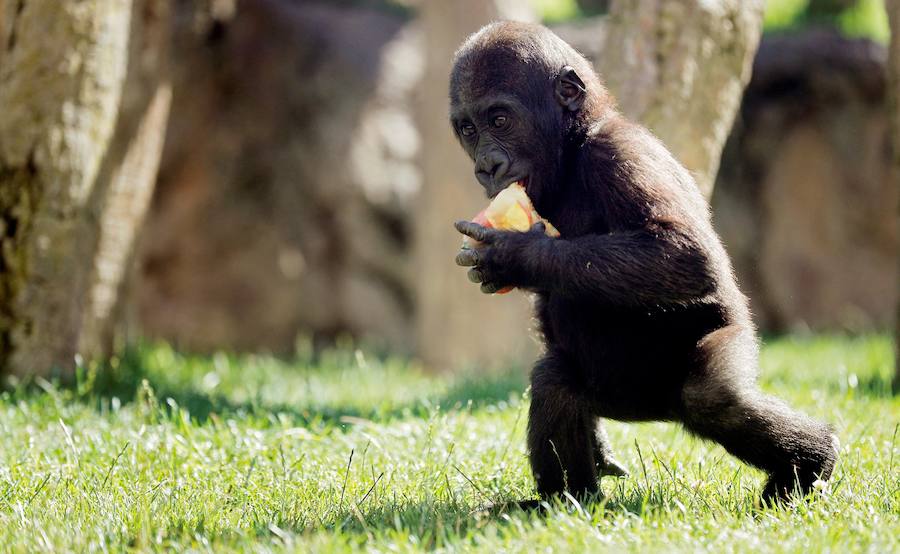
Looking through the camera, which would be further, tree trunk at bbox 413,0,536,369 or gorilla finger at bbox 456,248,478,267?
tree trunk at bbox 413,0,536,369

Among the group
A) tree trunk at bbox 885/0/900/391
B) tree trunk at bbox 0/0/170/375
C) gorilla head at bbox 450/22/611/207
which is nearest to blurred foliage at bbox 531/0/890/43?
tree trunk at bbox 885/0/900/391

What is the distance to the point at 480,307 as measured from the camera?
35.8 ft

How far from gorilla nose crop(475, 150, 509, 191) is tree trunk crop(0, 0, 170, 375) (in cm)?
315

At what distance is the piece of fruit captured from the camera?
430 cm

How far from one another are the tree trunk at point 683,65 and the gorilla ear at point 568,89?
1497 millimetres

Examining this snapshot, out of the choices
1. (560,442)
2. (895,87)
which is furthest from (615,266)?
(895,87)

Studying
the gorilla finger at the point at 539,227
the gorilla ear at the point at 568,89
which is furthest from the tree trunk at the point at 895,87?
the gorilla finger at the point at 539,227

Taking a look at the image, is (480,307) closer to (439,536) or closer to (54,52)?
(54,52)

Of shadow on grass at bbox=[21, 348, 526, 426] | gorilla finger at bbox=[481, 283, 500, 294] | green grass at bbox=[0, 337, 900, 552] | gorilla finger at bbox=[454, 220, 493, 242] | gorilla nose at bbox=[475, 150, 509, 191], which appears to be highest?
gorilla nose at bbox=[475, 150, 509, 191]

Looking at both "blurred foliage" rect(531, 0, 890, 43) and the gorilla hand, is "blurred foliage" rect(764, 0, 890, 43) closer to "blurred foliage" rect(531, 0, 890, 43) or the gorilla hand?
"blurred foliage" rect(531, 0, 890, 43)

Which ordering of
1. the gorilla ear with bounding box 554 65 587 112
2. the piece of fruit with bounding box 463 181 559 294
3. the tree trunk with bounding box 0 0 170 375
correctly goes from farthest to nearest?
1. the tree trunk with bounding box 0 0 170 375
2. the gorilla ear with bounding box 554 65 587 112
3. the piece of fruit with bounding box 463 181 559 294

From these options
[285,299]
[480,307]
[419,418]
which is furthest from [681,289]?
[285,299]

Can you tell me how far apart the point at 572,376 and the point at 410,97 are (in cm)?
910

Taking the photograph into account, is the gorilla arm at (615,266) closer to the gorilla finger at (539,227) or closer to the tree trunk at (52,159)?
the gorilla finger at (539,227)
